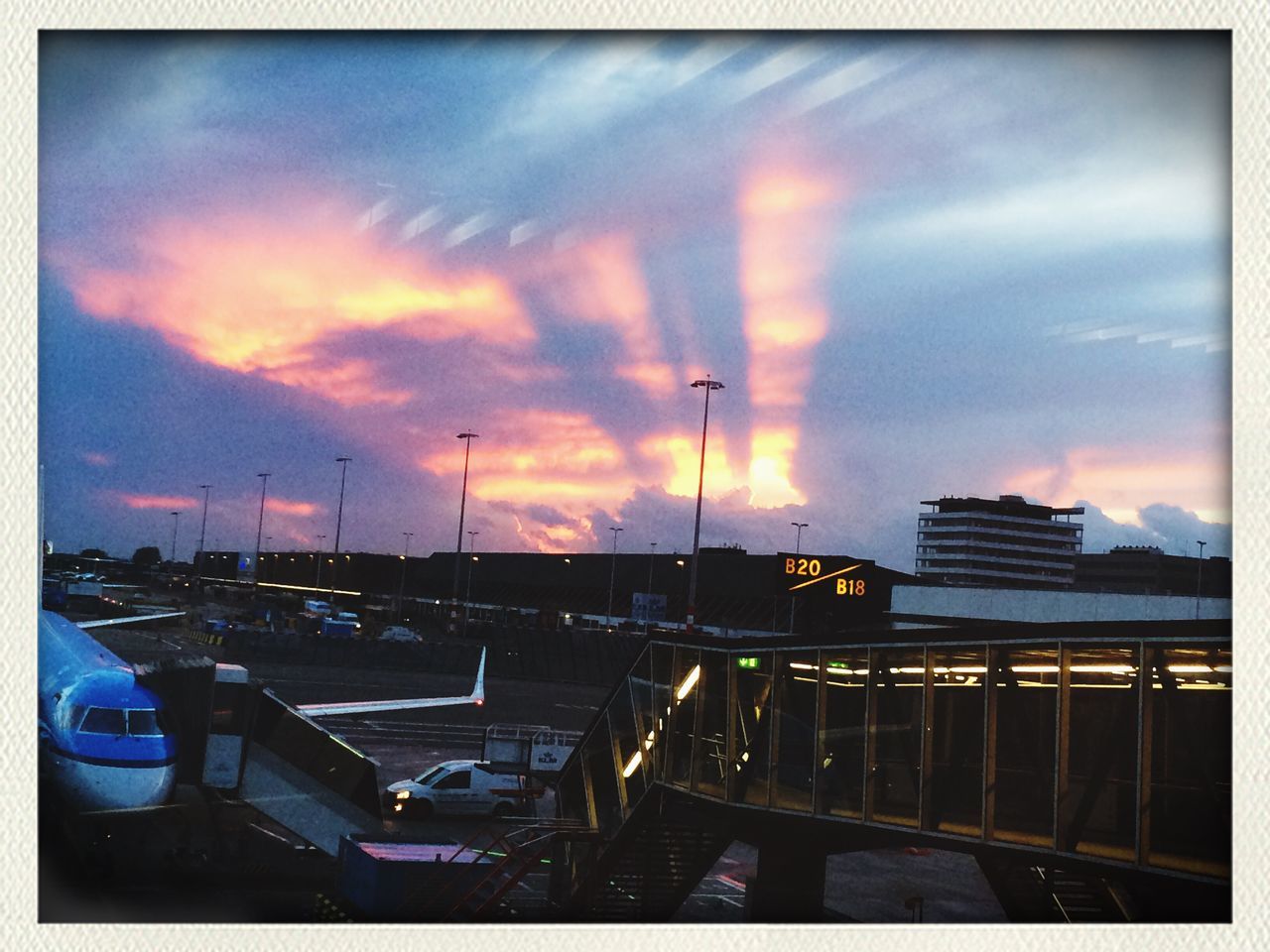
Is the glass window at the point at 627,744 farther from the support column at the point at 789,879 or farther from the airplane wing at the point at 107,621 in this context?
the airplane wing at the point at 107,621

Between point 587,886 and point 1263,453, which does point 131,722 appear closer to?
point 587,886

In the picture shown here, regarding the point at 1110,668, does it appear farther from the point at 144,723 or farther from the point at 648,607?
Answer: the point at 648,607

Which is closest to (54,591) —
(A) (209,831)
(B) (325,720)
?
(B) (325,720)

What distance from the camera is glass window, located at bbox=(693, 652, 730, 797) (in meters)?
16.2

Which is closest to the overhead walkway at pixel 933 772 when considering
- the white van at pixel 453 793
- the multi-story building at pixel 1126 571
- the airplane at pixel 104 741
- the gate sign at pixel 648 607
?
the white van at pixel 453 793

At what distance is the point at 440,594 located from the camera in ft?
147

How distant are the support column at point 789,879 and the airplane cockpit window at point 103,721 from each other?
1111cm

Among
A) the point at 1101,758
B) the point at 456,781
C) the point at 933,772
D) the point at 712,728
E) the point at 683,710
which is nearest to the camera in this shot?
the point at 1101,758

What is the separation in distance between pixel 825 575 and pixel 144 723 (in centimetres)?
1215

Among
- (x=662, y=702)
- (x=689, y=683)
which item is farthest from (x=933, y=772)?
(x=662, y=702)

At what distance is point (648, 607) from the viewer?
110 feet

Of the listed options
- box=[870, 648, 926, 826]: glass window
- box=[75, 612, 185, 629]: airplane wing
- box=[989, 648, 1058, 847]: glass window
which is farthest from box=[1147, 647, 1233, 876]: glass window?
box=[75, 612, 185, 629]: airplane wing

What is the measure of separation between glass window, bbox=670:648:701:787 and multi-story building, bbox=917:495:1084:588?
7732 cm

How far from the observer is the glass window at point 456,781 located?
2702 centimetres
